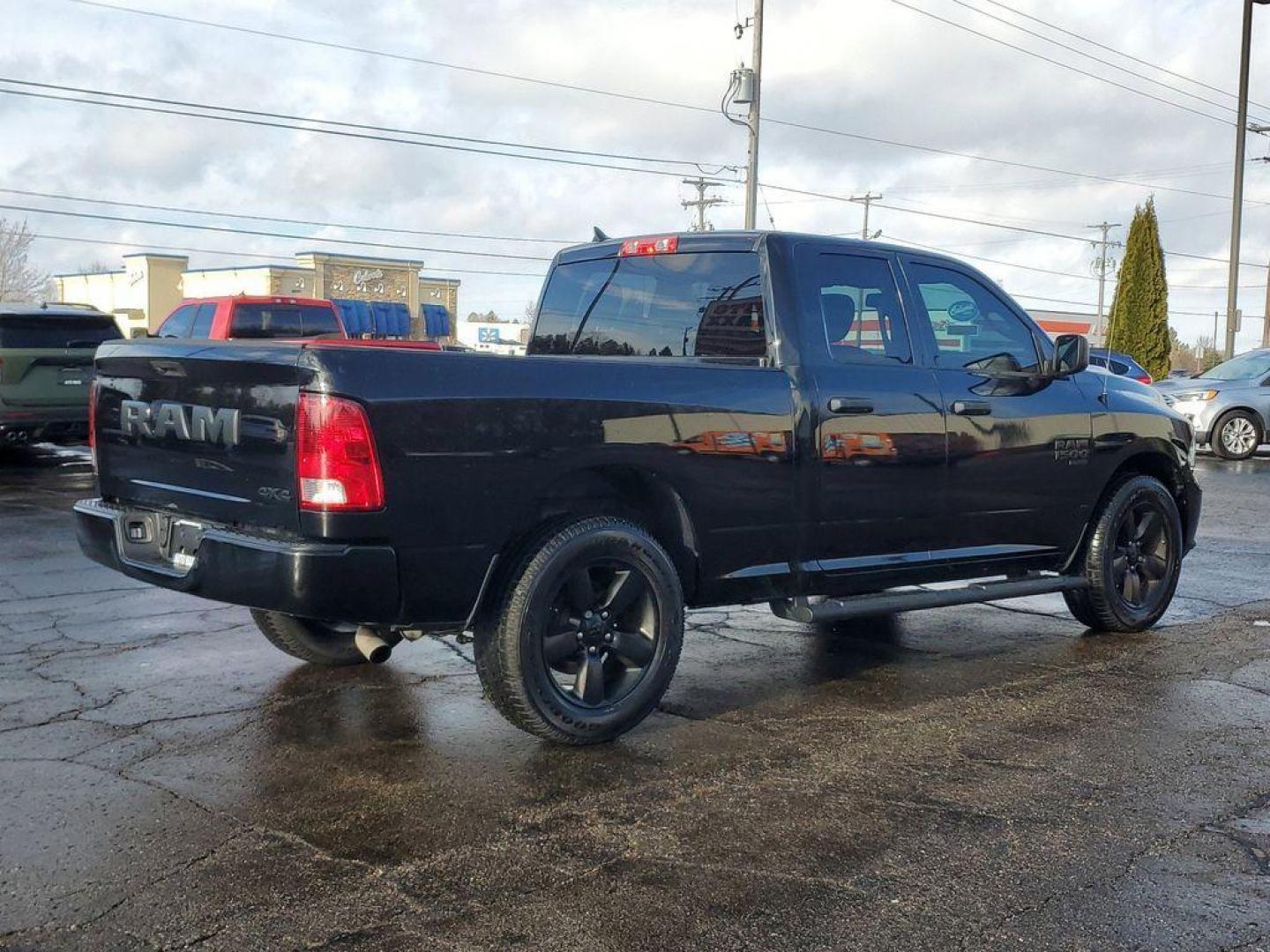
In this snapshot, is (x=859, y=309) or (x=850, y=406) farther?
(x=859, y=309)

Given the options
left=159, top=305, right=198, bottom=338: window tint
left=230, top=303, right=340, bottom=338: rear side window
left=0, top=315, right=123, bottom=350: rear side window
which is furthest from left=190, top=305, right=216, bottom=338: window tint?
left=0, top=315, right=123, bottom=350: rear side window

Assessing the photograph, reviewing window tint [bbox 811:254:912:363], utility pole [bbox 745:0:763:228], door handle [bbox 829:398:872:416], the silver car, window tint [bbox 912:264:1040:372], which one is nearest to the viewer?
door handle [bbox 829:398:872:416]

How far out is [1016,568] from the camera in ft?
20.7

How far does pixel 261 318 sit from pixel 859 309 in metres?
13.2

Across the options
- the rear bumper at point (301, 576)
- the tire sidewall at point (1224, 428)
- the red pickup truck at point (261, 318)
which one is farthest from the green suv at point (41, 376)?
the tire sidewall at point (1224, 428)

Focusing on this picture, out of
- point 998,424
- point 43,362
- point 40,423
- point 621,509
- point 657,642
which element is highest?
point 43,362

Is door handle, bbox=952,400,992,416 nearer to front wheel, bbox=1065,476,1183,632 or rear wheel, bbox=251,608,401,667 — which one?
front wheel, bbox=1065,476,1183,632

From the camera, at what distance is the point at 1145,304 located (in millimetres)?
34219

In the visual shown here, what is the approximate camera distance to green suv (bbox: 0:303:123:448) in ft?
45.0

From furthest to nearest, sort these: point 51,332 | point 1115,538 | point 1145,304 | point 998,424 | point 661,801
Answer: point 1145,304 → point 51,332 → point 1115,538 → point 998,424 → point 661,801

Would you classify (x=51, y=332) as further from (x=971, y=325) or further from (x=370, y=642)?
(x=971, y=325)

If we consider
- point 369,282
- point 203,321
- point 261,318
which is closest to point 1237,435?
point 261,318

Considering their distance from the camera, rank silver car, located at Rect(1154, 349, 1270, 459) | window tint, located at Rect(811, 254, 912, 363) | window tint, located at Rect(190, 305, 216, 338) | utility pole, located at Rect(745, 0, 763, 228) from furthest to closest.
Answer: utility pole, located at Rect(745, 0, 763, 228) < silver car, located at Rect(1154, 349, 1270, 459) < window tint, located at Rect(190, 305, 216, 338) < window tint, located at Rect(811, 254, 912, 363)

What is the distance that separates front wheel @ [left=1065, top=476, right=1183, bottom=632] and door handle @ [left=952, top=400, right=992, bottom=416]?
3.89 feet
